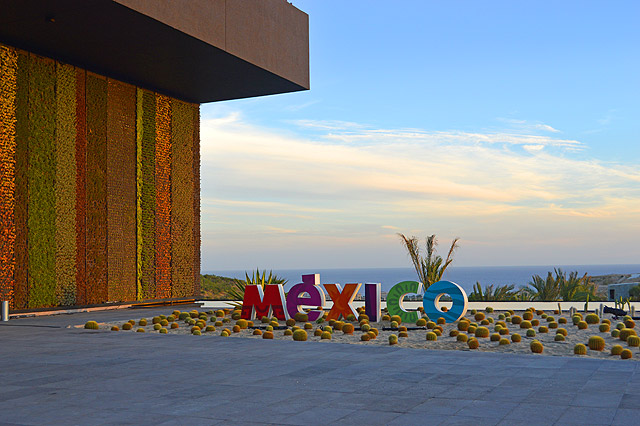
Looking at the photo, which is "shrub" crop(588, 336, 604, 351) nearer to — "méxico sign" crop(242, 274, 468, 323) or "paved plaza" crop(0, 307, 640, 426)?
"paved plaza" crop(0, 307, 640, 426)

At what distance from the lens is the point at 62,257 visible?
1658 cm

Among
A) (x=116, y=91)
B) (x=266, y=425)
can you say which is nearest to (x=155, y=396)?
(x=266, y=425)

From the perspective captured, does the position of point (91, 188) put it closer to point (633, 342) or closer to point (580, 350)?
point (580, 350)

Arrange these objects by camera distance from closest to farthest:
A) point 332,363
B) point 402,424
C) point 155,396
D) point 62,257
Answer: point 402,424 < point 155,396 < point 332,363 < point 62,257

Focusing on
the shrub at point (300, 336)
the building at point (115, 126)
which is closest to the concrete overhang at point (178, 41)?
the building at point (115, 126)

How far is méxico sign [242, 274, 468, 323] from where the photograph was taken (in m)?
13.3

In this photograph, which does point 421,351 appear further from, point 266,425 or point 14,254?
point 14,254

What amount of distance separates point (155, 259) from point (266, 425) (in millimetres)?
15795

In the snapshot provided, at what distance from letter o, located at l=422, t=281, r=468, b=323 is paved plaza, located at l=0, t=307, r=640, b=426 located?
15.2 feet

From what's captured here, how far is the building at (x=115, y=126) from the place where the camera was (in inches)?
596

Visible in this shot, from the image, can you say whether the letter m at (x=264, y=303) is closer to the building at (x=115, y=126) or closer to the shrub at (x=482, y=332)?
the shrub at (x=482, y=332)

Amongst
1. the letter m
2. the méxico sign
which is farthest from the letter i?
the letter m

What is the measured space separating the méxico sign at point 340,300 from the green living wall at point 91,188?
543cm

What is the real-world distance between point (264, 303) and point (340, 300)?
160 cm
